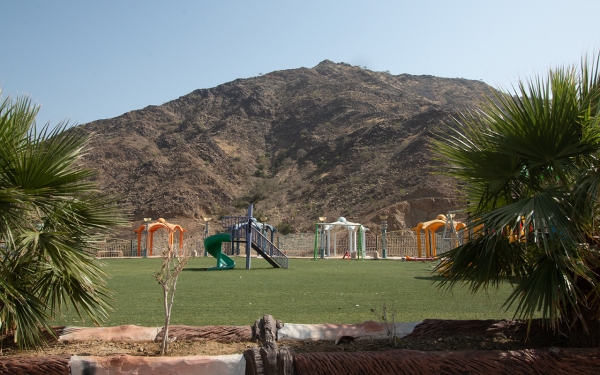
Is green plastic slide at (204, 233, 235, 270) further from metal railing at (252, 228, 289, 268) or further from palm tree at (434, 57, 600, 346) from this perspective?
palm tree at (434, 57, 600, 346)

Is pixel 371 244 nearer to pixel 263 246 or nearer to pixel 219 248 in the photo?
pixel 263 246

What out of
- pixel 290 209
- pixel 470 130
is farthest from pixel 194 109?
pixel 470 130

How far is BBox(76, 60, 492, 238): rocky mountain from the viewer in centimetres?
4584

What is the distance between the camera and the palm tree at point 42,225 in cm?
365

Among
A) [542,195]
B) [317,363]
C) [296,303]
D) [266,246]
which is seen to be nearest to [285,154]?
[266,246]

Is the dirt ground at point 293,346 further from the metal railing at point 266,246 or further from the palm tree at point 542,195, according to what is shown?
the metal railing at point 266,246

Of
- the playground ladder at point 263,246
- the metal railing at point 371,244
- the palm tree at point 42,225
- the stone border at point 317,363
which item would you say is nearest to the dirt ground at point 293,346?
the palm tree at point 42,225

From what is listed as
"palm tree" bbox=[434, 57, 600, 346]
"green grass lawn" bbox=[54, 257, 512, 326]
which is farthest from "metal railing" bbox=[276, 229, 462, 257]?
"palm tree" bbox=[434, 57, 600, 346]

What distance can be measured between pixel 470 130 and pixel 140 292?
7020 millimetres

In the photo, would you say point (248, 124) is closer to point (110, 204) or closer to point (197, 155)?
point (197, 155)

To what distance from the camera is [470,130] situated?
4555mm

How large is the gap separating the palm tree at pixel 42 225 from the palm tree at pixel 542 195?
3.05 meters

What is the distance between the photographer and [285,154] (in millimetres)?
64938

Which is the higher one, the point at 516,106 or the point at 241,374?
the point at 516,106
